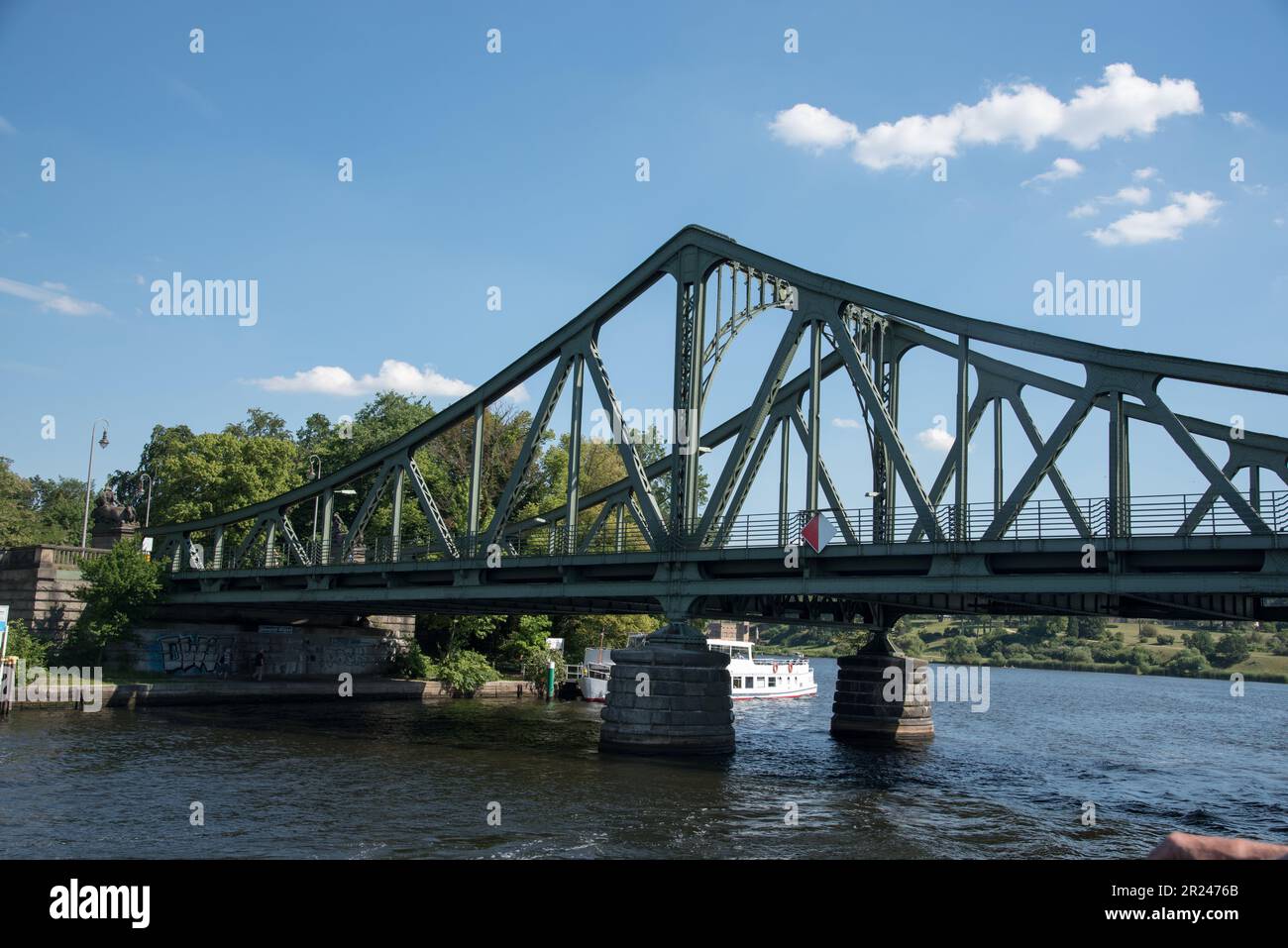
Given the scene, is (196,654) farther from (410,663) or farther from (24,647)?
(410,663)

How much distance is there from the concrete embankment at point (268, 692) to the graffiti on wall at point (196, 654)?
4.38m

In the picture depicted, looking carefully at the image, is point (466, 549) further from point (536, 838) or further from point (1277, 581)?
point (1277, 581)

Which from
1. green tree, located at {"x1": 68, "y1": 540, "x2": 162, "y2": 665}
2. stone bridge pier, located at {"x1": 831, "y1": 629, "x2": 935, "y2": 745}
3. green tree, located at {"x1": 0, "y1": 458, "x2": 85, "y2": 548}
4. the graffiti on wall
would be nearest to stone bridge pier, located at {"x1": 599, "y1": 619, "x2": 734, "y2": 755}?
stone bridge pier, located at {"x1": 831, "y1": 629, "x2": 935, "y2": 745}

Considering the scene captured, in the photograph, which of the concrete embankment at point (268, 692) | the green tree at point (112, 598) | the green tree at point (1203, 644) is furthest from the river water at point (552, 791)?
the green tree at point (1203, 644)

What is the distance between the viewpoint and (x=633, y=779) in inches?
1304

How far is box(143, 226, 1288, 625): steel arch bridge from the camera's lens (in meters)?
30.8

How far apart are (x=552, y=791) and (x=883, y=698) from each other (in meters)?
23.4

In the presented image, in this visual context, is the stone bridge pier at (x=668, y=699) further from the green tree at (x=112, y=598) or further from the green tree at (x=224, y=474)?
the green tree at (x=224, y=474)

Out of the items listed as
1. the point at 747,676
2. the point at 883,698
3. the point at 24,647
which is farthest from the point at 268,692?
the point at 747,676

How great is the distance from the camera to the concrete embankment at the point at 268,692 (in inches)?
2062

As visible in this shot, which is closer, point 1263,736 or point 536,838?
point 536,838
